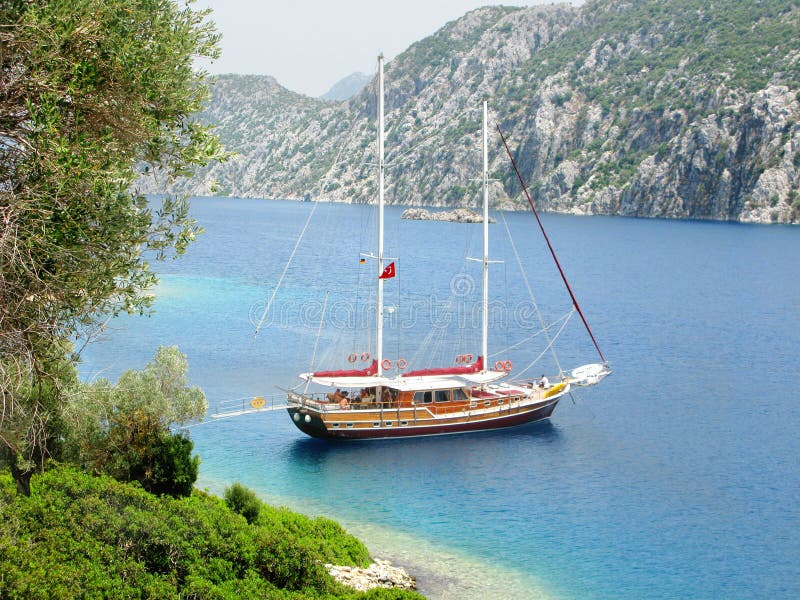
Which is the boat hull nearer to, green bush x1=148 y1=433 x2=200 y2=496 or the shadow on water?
the shadow on water

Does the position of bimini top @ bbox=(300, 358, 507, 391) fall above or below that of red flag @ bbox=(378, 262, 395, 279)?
below

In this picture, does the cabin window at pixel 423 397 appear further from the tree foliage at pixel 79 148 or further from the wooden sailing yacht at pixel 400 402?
the tree foliage at pixel 79 148

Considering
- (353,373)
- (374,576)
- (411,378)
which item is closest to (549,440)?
(411,378)

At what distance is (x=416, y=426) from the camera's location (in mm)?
44844

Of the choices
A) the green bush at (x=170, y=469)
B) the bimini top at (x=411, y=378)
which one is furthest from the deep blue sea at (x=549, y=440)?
the green bush at (x=170, y=469)

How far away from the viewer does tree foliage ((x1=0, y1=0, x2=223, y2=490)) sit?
13.1 metres

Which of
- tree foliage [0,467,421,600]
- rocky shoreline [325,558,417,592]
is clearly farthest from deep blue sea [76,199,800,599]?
tree foliage [0,467,421,600]

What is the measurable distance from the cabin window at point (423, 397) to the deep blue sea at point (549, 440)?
234 cm

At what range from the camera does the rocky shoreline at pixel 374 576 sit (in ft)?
81.5

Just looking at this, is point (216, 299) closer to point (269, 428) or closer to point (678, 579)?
point (269, 428)

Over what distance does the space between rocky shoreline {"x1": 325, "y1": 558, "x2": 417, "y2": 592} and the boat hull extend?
49.6 ft

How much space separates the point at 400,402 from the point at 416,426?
1689 mm

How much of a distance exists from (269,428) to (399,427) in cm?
751

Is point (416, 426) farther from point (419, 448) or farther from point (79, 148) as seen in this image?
point (79, 148)
